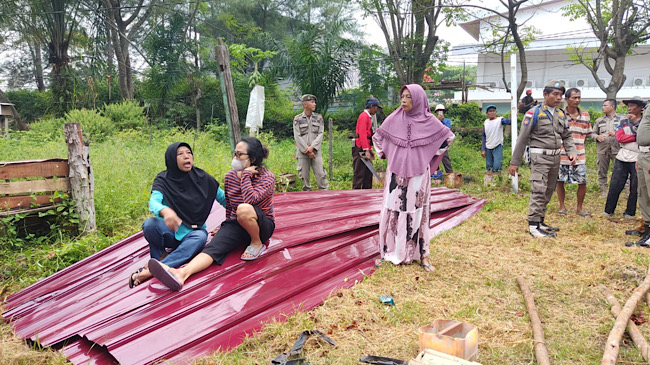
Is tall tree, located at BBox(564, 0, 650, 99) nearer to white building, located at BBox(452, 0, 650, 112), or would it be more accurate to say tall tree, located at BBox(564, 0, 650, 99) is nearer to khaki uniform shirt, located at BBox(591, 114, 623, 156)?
khaki uniform shirt, located at BBox(591, 114, 623, 156)

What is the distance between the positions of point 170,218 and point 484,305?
99.3 inches

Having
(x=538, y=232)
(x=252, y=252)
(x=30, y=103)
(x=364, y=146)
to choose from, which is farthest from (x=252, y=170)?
(x=30, y=103)

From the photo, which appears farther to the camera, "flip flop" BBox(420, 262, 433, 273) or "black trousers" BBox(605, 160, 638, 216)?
"black trousers" BBox(605, 160, 638, 216)

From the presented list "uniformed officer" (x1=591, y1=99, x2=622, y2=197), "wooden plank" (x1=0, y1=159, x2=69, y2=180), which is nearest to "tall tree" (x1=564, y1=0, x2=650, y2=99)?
"uniformed officer" (x1=591, y1=99, x2=622, y2=197)

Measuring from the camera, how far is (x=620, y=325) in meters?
2.88

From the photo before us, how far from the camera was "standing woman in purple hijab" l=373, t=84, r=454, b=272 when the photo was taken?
4199 millimetres

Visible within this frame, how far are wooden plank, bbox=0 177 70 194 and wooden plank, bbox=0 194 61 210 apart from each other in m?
0.07

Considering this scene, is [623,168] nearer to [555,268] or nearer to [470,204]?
[470,204]

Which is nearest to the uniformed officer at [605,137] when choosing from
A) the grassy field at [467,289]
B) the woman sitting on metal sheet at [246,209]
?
the grassy field at [467,289]

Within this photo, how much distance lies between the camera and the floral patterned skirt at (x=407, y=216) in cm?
423

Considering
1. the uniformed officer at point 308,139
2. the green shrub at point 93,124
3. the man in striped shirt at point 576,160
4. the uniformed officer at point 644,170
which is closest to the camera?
the uniformed officer at point 644,170

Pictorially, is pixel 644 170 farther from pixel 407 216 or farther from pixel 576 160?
pixel 407 216

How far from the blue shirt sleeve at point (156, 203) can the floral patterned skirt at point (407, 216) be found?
2.03 metres

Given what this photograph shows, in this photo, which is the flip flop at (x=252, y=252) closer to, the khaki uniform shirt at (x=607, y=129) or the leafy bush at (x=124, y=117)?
the khaki uniform shirt at (x=607, y=129)
